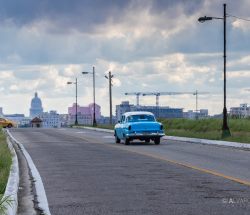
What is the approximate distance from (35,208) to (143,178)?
547cm

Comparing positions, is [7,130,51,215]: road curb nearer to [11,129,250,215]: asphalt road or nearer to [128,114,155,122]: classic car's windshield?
[11,129,250,215]: asphalt road

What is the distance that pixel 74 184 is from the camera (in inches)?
619

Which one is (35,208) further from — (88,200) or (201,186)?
(201,186)

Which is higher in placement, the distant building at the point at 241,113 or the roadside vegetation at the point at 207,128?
the distant building at the point at 241,113

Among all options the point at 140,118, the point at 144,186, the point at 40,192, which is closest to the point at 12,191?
the point at 40,192

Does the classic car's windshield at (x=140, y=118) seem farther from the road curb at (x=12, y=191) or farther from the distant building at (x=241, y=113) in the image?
the distant building at (x=241, y=113)

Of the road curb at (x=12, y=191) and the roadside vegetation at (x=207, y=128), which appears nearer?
the road curb at (x=12, y=191)

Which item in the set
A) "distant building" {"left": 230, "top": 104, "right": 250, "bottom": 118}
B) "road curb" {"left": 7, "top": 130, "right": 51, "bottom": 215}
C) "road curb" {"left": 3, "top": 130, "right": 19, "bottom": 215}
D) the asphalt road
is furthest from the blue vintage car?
"distant building" {"left": 230, "top": 104, "right": 250, "bottom": 118}

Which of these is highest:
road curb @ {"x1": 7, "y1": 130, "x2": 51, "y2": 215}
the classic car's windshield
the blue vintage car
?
the classic car's windshield

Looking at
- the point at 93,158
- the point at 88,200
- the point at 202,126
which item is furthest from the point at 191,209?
the point at 202,126

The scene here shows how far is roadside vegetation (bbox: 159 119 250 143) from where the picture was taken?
41466mm

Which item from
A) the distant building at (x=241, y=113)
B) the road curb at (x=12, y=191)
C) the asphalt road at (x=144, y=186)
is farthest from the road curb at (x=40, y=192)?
the distant building at (x=241, y=113)

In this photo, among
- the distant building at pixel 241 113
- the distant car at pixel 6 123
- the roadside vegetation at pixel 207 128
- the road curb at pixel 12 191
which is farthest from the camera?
the distant car at pixel 6 123

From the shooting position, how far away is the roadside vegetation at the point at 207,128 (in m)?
41.5
